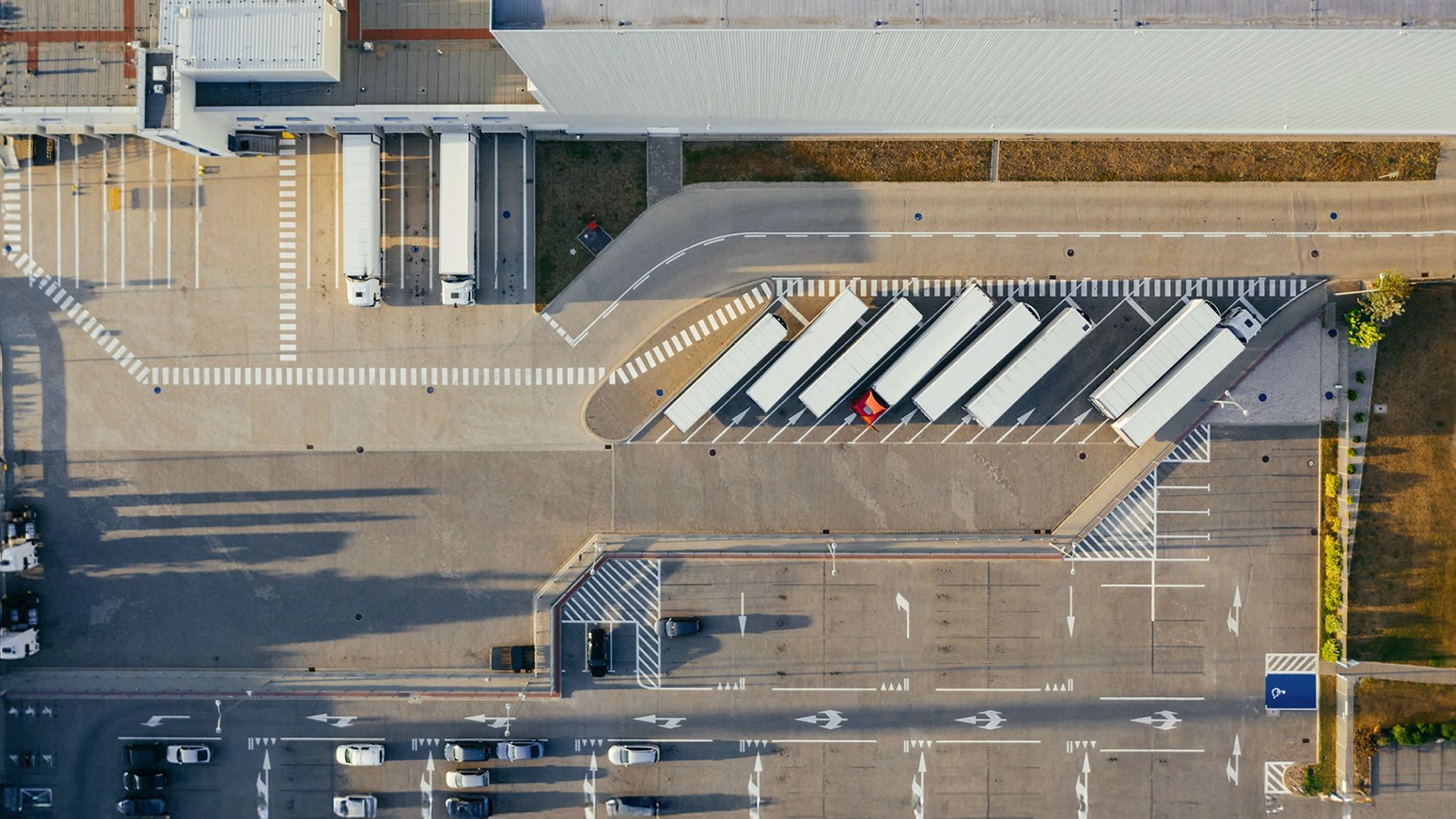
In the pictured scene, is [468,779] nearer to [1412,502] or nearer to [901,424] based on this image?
[901,424]

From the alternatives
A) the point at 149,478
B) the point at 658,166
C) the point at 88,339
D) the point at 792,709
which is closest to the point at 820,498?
the point at 792,709

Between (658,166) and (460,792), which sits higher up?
(658,166)

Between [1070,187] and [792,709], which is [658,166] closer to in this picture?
[1070,187]

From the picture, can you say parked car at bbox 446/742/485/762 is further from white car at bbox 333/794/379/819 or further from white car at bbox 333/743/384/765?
white car at bbox 333/794/379/819

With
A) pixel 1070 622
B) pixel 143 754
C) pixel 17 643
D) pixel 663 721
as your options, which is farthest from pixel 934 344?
pixel 17 643

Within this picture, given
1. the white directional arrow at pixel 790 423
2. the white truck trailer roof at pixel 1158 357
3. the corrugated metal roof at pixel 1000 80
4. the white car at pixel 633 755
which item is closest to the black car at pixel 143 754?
the white car at pixel 633 755

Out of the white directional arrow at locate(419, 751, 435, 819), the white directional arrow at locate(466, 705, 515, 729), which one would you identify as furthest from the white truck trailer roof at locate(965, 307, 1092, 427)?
the white directional arrow at locate(419, 751, 435, 819)

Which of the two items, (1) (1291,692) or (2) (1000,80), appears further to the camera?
(1) (1291,692)
